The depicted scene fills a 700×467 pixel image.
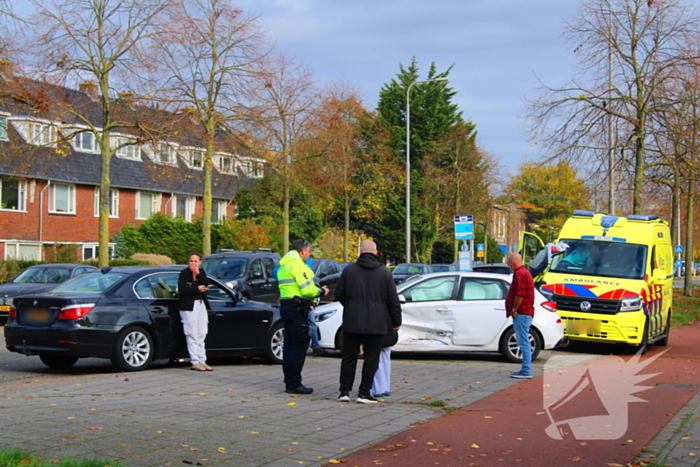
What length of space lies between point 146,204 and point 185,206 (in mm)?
3605

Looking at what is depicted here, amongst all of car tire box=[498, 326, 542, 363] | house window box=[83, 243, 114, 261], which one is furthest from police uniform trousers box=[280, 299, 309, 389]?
house window box=[83, 243, 114, 261]

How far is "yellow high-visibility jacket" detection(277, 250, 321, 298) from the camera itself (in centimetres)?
927

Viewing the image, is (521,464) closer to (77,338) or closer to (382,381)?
(382,381)

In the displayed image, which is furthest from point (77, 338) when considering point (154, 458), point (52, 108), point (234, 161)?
point (234, 161)

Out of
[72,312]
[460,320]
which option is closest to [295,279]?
[72,312]

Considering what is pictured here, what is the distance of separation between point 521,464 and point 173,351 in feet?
21.2

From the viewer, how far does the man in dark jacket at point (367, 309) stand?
851 cm

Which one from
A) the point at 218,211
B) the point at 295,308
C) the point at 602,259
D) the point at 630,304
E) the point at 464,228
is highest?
the point at 218,211

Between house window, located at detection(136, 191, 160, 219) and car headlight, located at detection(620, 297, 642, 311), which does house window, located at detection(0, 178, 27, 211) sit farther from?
car headlight, located at detection(620, 297, 642, 311)

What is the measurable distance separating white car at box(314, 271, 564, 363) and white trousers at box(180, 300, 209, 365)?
9.11ft

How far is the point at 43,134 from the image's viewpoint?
2255 cm

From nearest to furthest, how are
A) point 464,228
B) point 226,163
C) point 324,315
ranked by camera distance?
point 324,315
point 464,228
point 226,163

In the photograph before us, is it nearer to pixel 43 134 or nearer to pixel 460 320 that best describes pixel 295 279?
pixel 460 320

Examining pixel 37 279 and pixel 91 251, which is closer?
pixel 37 279
